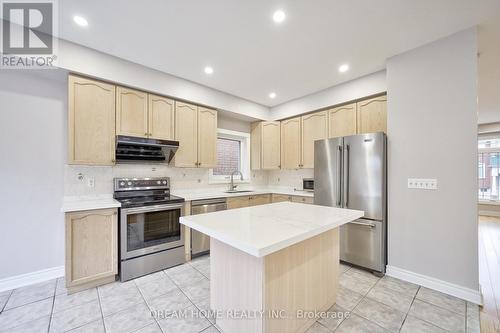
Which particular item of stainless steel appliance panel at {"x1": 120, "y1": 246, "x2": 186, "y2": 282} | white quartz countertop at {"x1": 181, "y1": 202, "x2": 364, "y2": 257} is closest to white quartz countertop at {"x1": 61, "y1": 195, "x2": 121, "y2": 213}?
stainless steel appliance panel at {"x1": 120, "y1": 246, "x2": 186, "y2": 282}

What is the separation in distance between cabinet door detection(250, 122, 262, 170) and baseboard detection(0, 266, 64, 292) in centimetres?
336

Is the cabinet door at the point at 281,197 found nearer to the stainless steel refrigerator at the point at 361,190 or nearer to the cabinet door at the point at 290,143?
the cabinet door at the point at 290,143

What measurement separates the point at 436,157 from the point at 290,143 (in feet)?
7.55

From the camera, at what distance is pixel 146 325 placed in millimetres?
1709

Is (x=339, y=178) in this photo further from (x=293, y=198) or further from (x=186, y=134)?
(x=186, y=134)

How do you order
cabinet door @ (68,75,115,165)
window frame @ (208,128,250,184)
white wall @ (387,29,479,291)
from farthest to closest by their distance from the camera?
window frame @ (208,128,250,184) < cabinet door @ (68,75,115,165) < white wall @ (387,29,479,291)

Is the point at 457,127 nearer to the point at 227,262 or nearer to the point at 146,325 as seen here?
the point at 227,262

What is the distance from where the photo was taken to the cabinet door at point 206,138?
3.43 meters

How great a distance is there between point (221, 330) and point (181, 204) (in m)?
1.63

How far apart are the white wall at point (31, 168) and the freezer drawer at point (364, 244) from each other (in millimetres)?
3704

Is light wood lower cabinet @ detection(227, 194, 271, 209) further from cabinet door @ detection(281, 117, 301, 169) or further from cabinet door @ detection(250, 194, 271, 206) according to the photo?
cabinet door @ detection(281, 117, 301, 169)

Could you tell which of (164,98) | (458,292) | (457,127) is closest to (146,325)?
(164,98)

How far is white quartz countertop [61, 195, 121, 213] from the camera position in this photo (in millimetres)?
2135

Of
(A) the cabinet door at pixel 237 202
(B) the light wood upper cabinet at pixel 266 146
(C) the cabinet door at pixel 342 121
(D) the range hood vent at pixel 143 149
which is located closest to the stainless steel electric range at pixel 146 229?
(D) the range hood vent at pixel 143 149
